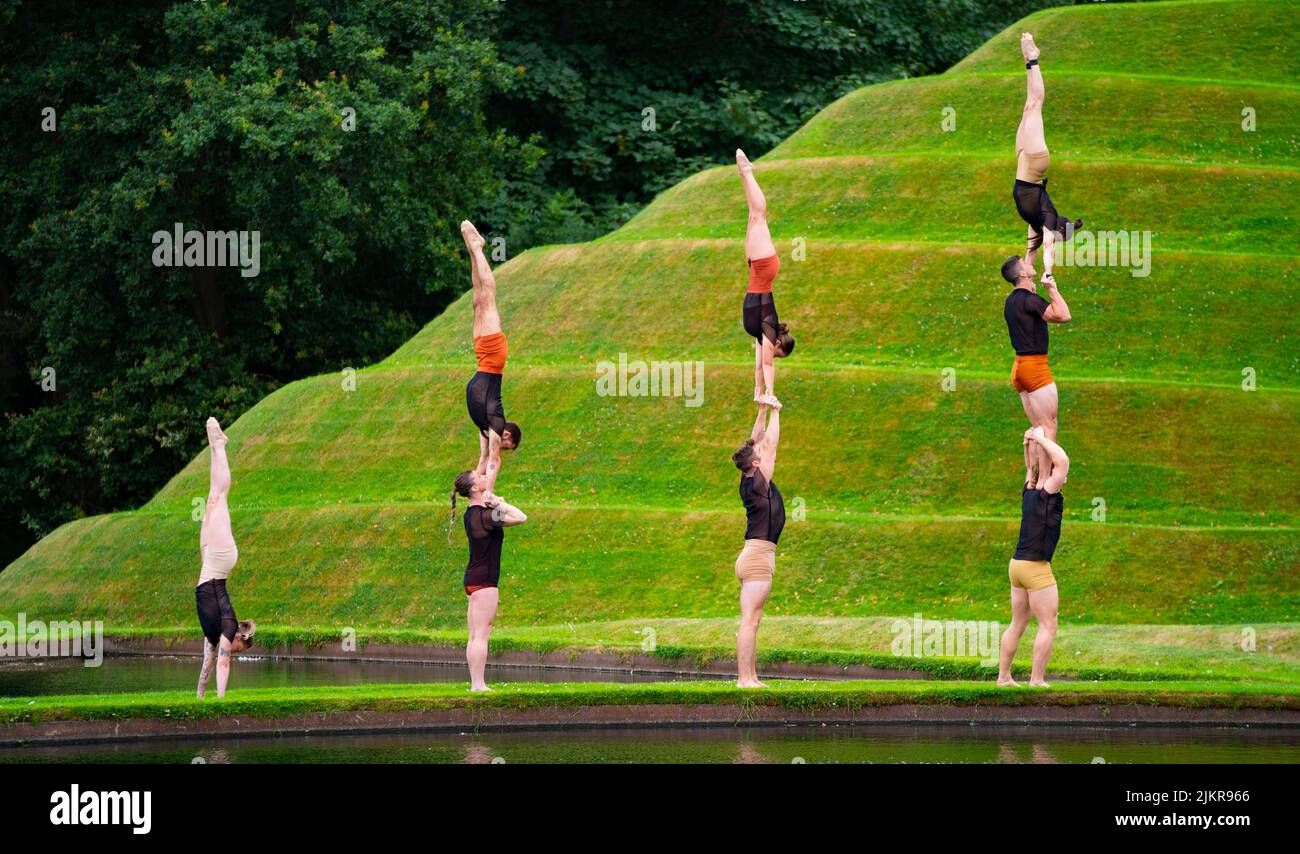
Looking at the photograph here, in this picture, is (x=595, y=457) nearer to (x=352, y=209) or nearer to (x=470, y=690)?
(x=352, y=209)

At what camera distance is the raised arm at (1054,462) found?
62.2 ft

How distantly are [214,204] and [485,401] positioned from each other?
3166cm

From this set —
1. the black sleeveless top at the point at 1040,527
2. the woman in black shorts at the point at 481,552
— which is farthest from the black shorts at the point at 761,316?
the woman in black shorts at the point at 481,552

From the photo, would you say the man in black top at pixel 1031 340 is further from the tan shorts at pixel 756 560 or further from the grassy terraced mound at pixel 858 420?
the grassy terraced mound at pixel 858 420

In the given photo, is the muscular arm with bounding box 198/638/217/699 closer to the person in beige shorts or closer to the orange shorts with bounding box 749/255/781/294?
the person in beige shorts

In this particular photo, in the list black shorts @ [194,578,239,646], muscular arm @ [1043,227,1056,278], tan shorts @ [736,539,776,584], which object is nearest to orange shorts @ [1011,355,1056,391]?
muscular arm @ [1043,227,1056,278]

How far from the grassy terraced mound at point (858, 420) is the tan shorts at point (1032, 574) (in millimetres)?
5134

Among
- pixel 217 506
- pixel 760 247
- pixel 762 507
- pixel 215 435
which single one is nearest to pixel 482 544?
pixel 762 507

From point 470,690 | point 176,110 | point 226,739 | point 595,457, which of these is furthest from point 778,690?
point 176,110

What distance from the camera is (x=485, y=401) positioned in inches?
806

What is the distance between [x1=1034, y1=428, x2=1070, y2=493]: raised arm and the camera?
747 inches

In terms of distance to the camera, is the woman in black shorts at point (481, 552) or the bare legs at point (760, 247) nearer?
the woman in black shorts at point (481, 552)

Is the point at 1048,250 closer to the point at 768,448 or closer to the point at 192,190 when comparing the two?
the point at 768,448

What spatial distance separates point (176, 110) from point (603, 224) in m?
14.8
